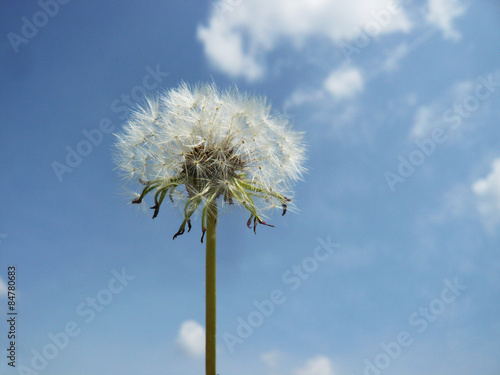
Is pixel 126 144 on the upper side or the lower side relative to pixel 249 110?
lower

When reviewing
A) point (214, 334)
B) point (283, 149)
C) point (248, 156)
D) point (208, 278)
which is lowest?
point (214, 334)

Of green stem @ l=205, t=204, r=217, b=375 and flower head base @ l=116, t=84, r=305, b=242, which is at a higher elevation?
flower head base @ l=116, t=84, r=305, b=242

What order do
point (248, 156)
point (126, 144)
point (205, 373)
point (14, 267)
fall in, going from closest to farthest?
point (205, 373), point (248, 156), point (126, 144), point (14, 267)

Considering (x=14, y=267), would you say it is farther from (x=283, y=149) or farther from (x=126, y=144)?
(x=283, y=149)

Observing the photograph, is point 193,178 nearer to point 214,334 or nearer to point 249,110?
point 249,110

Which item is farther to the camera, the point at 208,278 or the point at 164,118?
the point at 164,118

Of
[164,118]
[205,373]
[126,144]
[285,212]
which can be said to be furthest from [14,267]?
[285,212]

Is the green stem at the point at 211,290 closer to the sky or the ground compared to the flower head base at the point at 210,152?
closer to the ground

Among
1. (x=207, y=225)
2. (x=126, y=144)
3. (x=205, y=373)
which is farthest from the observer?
(x=126, y=144)
